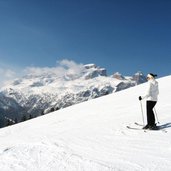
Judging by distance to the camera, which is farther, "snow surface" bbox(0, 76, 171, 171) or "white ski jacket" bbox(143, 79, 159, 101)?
"white ski jacket" bbox(143, 79, 159, 101)

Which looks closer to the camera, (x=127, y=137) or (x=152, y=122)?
(x=127, y=137)

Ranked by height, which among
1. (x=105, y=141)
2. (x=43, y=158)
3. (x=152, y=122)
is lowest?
(x=43, y=158)

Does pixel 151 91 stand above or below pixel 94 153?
above

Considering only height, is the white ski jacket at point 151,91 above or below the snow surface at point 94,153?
above

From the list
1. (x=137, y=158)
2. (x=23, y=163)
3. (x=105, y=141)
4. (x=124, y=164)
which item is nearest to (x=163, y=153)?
(x=137, y=158)

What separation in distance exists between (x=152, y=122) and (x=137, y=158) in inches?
175

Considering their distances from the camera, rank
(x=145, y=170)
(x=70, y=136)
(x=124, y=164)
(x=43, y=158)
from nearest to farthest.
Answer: (x=145, y=170) < (x=124, y=164) < (x=43, y=158) < (x=70, y=136)

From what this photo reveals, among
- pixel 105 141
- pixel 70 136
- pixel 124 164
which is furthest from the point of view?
pixel 70 136

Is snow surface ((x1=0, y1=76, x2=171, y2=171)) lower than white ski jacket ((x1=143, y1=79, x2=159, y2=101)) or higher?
lower

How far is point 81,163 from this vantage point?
7105 mm

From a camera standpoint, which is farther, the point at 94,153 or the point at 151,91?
the point at 151,91

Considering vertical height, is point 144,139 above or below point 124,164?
above

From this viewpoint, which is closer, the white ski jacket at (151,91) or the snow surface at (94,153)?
the snow surface at (94,153)

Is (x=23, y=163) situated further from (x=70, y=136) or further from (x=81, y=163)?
(x=70, y=136)
